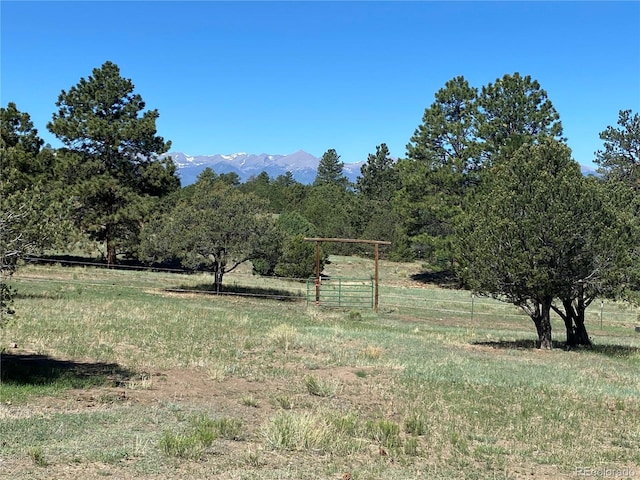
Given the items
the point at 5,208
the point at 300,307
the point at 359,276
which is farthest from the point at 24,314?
the point at 359,276

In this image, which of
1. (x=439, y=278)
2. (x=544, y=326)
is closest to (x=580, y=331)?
(x=544, y=326)

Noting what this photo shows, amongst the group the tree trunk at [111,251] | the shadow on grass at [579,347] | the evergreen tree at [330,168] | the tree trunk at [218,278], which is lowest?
the shadow on grass at [579,347]

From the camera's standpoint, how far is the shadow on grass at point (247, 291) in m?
31.3

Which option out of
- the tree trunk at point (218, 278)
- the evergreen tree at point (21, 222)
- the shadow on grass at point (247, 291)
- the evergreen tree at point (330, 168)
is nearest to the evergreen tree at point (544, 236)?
the evergreen tree at point (21, 222)

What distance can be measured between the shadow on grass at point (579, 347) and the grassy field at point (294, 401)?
23cm

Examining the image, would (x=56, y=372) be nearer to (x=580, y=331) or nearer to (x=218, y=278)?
(x=580, y=331)

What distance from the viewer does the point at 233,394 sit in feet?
33.9

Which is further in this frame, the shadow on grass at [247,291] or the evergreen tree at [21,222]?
the shadow on grass at [247,291]

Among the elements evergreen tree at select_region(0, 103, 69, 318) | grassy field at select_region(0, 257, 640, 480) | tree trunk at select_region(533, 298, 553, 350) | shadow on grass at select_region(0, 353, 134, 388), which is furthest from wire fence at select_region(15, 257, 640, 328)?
evergreen tree at select_region(0, 103, 69, 318)

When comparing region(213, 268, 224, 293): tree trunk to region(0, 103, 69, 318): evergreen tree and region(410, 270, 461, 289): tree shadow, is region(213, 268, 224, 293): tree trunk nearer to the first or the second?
region(0, 103, 69, 318): evergreen tree

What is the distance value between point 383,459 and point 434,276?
153ft

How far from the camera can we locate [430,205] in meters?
48.2

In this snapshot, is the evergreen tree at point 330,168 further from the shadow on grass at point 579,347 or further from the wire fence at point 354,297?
the shadow on grass at point 579,347

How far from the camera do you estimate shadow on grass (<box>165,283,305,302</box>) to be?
31.3 metres
